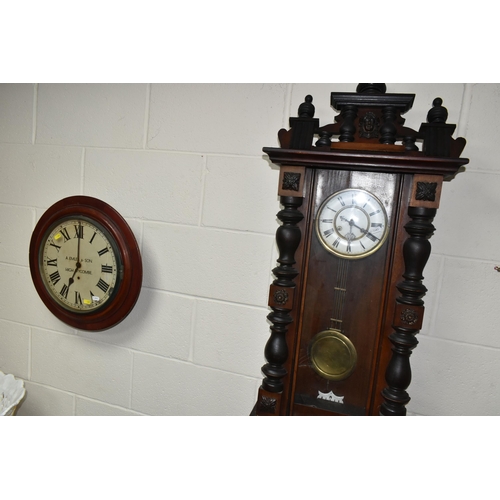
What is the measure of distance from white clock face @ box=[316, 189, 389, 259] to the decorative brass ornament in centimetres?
22

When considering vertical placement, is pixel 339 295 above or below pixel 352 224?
below

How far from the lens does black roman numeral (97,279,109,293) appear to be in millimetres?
1240

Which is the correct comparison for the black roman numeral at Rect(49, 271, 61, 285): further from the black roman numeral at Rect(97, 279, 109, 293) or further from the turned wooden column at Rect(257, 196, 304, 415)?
the turned wooden column at Rect(257, 196, 304, 415)

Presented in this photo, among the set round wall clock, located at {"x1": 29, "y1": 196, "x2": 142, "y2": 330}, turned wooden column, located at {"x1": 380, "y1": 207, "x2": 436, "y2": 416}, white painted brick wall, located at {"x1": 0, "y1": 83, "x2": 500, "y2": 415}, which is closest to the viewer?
turned wooden column, located at {"x1": 380, "y1": 207, "x2": 436, "y2": 416}

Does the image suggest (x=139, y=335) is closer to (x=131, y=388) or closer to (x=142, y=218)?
(x=131, y=388)

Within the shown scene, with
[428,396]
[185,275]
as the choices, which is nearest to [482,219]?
[428,396]

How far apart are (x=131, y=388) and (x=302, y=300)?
0.75m

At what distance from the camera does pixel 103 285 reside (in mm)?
1243

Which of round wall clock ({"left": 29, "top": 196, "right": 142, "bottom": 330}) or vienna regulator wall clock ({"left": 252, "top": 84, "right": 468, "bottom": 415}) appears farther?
round wall clock ({"left": 29, "top": 196, "right": 142, "bottom": 330})

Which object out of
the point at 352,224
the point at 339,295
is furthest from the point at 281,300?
the point at 352,224

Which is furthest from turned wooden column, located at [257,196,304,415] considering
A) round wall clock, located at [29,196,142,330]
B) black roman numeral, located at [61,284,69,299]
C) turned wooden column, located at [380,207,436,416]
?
black roman numeral, located at [61,284,69,299]

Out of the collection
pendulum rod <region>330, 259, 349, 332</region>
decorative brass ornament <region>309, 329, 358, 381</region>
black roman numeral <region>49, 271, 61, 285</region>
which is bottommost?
decorative brass ornament <region>309, 329, 358, 381</region>

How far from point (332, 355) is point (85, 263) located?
87 cm

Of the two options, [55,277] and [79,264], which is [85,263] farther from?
[55,277]
